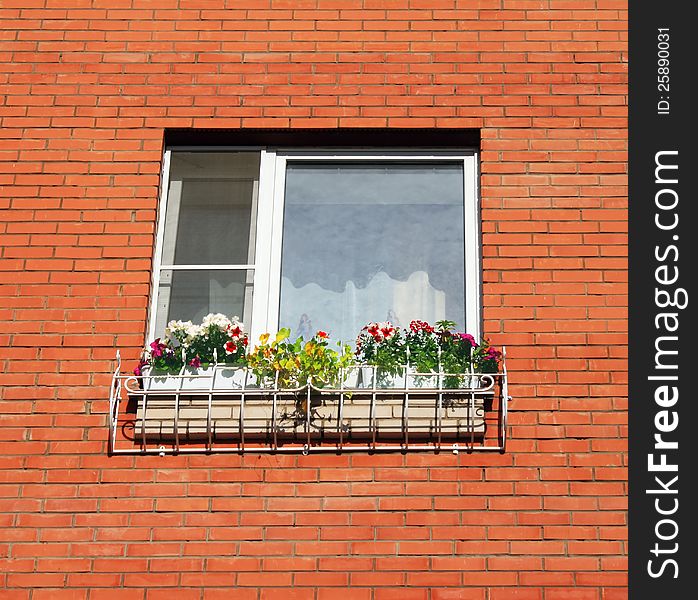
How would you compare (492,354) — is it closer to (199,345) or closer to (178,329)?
(199,345)

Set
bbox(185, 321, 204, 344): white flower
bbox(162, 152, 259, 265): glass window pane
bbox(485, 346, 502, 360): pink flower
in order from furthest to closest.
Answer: bbox(162, 152, 259, 265): glass window pane, bbox(185, 321, 204, 344): white flower, bbox(485, 346, 502, 360): pink flower

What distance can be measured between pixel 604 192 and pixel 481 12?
4.84 ft

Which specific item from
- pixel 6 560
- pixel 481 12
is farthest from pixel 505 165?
pixel 6 560

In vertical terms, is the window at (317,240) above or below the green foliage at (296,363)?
above

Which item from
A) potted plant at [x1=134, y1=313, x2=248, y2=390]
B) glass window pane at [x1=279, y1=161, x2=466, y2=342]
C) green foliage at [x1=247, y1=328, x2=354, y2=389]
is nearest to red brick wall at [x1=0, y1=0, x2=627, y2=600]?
potted plant at [x1=134, y1=313, x2=248, y2=390]

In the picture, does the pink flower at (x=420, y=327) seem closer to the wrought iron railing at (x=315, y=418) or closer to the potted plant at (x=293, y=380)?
the wrought iron railing at (x=315, y=418)

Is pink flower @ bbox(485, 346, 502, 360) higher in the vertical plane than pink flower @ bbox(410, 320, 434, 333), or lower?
lower

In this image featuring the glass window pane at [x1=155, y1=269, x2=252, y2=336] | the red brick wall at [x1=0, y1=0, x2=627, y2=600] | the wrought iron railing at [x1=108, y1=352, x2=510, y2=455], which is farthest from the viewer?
the glass window pane at [x1=155, y1=269, x2=252, y2=336]

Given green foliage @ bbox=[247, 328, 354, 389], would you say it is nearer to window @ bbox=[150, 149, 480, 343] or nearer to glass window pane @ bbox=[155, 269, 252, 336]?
window @ bbox=[150, 149, 480, 343]

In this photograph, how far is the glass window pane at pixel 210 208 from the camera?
619cm

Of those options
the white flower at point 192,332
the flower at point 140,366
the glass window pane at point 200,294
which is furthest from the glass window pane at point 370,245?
the flower at point 140,366

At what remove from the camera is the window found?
6.02 meters

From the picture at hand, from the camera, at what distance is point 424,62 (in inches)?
253

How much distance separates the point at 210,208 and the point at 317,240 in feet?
2.31
